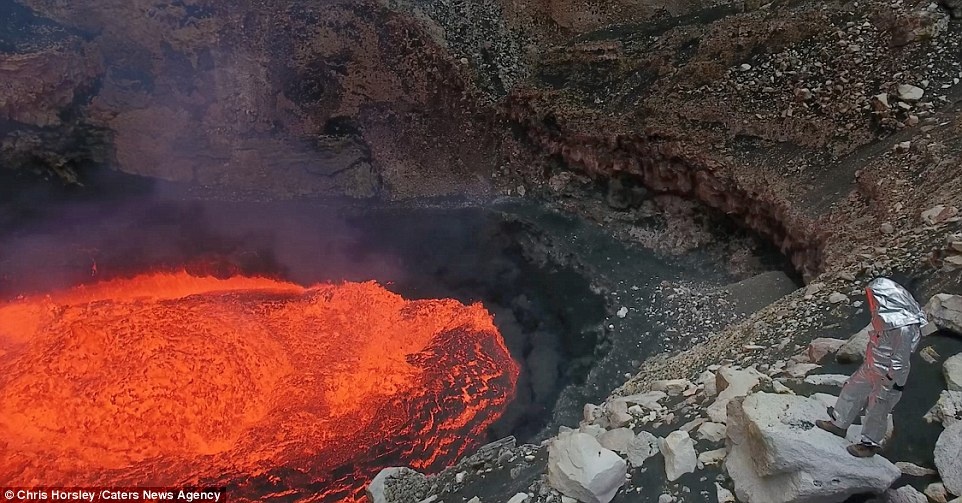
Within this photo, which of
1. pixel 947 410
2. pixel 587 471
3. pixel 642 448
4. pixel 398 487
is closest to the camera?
pixel 947 410

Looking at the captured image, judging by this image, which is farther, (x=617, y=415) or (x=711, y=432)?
(x=617, y=415)

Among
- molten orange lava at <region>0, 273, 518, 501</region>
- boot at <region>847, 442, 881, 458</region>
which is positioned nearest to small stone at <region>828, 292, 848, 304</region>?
boot at <region>847, 442, 881, 458</region>

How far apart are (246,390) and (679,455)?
25.2ft

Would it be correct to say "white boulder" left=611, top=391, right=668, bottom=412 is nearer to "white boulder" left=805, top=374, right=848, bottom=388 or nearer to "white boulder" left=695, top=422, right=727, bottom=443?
"white boulder" left=695, top=422, right=727, bottom=443

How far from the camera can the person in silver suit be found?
3281mm

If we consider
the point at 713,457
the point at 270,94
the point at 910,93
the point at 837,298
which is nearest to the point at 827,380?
the point at 713,457

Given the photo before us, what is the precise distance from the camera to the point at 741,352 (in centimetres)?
648

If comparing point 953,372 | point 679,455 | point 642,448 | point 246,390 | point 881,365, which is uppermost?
point 881,365

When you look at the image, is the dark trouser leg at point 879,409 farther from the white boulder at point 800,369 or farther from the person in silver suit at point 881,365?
the white boulder at point 800,369

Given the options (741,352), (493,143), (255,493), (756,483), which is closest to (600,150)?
(493,143)

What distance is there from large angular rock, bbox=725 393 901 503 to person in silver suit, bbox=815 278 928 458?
118 millimetres

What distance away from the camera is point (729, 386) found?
16.5 feet

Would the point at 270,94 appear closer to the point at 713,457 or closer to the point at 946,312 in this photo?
the point at 713,457

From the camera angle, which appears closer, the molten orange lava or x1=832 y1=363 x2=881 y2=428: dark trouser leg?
x1=832 y1=363 x2=881 y2=428: dark trouser leg
